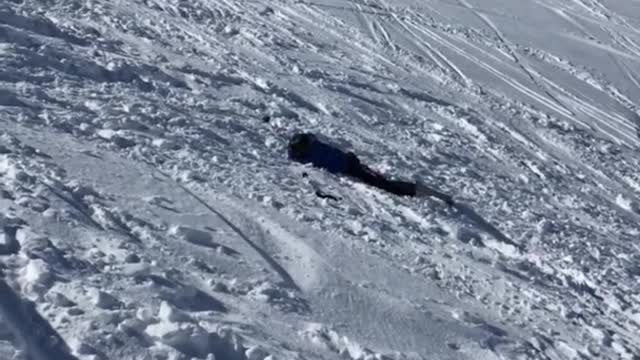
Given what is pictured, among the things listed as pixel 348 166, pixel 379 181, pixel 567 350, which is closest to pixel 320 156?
pixel 348 166

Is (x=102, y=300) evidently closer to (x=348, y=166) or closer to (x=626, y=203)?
(x=348, y=166)

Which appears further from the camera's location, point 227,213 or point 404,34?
point 404,34

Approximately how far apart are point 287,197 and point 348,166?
3.57 ft

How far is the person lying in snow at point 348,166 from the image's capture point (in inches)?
330

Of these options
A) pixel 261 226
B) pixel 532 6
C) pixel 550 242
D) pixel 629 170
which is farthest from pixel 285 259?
pixel 532 6

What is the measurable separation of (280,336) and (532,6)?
47.0 feet

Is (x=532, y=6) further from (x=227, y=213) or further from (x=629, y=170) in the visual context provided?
(x=227, y=213)

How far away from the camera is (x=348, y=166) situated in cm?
847

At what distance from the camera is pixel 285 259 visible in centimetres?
649

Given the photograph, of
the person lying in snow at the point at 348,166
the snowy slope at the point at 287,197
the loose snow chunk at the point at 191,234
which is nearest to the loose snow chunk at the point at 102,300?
the snowy slope at the point at 287,197

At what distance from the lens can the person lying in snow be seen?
8383mm

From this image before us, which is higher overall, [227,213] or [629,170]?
[629,170]

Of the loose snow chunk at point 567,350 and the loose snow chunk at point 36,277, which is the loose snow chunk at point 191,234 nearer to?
the loose snow chunk at point 36,277

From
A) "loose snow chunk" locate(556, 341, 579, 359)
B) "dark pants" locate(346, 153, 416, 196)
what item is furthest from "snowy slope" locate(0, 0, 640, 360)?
"dark pants" locate(346, 153, 416, 196)
